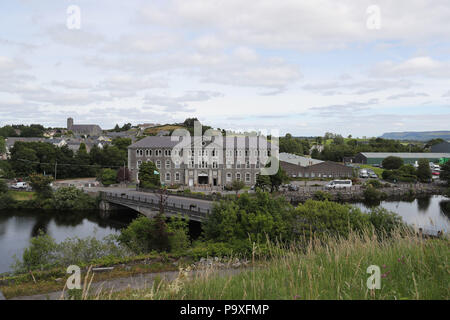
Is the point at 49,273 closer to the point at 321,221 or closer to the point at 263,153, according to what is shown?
the point at 321,221

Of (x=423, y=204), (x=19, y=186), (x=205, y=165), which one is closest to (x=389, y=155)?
(x=423, y=204)

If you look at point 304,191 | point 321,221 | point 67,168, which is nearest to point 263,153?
point 304,191

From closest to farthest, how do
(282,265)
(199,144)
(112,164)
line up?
(282,265) → (199,144) → (112,164)

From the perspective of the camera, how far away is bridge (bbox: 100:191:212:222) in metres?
29.9

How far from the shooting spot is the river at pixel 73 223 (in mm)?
28891

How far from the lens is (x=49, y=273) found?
1300cm

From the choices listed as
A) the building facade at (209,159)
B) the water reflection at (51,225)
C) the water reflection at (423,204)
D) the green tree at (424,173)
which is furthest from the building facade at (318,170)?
the water reflection at (51,225)

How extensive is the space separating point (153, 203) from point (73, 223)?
8950mm

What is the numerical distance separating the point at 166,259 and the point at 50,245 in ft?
23.3

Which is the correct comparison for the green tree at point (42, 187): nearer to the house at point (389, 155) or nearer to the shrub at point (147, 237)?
the shrub at point (147, 237)

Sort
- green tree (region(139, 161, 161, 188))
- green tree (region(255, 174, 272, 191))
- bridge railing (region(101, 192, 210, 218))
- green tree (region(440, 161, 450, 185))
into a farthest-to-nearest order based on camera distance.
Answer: green tree (region(440, 161, 450, 185)) < green tree (region(139, 161, 161, 188)) < green tree (region(255, 174, 272, 191)) < bridge railing (region(101, 192, 210, 218))

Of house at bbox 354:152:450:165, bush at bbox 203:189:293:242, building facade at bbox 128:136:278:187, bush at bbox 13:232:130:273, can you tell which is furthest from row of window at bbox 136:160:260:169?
house at bbox 354:152:450:165

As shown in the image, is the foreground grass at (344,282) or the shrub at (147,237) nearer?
the foreground grass at (344,282)

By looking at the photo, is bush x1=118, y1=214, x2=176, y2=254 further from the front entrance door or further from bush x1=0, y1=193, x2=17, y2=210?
the front entrance door
